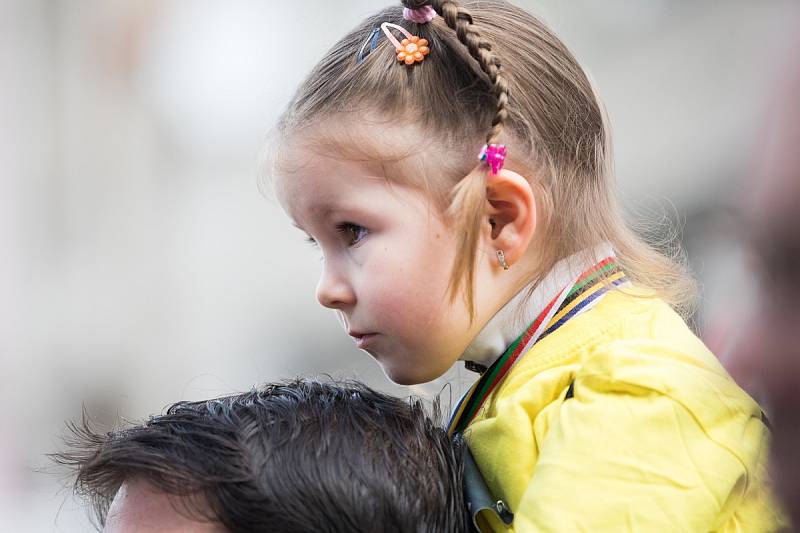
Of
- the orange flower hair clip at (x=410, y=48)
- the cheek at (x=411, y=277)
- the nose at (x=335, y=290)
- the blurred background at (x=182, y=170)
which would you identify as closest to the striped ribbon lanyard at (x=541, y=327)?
the cheek at (x=411, y=277)

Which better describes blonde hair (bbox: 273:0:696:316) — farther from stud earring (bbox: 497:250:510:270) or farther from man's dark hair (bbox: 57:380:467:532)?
man's dark hair (bbox: 57:380:467:532)

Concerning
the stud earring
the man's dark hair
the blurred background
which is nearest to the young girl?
the stud earring

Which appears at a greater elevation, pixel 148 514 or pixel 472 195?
pixel 472 195

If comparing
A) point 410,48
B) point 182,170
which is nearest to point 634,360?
point 410,48

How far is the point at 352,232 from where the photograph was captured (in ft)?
5.16

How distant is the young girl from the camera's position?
134cm

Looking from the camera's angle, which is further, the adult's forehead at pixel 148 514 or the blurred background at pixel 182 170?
the blurred background at pixel 182 170

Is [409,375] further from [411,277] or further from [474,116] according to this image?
[474,116]

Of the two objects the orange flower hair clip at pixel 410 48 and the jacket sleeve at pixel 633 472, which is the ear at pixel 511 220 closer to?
the orange flower hair clip at pixel 410 48

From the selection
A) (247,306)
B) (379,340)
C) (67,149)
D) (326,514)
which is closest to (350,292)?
(379,340)

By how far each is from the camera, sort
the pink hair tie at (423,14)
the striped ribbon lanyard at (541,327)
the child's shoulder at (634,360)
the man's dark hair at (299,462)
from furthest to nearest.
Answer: the pink hair tie at (423,14), the striped ribbon lanyard at (541,327), the child's shoulder at (634,360), the man's dark hair at (299,462)

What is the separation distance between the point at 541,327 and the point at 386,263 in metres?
0.25

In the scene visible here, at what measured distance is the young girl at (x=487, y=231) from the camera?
4.40 ft

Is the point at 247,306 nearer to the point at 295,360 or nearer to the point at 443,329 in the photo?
the point at 295,360
